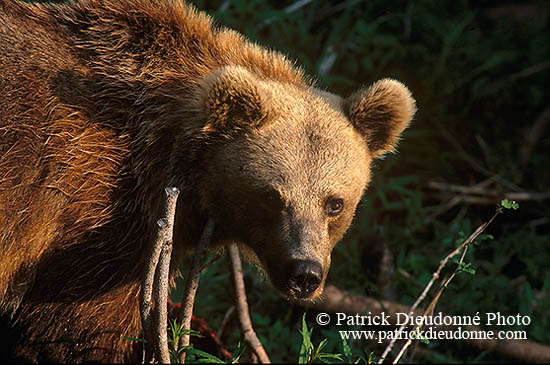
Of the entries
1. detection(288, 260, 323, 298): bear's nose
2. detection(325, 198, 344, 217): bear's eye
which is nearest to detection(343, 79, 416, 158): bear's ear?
detection(325, 198, 344, 217): bear's eye

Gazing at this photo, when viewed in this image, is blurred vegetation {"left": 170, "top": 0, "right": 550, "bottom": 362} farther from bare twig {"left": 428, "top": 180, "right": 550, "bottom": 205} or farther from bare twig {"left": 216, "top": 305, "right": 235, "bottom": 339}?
bare twig {"left": 216, "top": 305, "right": 235, "bottom": 339}

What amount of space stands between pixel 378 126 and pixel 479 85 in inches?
125

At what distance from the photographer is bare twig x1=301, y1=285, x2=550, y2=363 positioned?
4184mm

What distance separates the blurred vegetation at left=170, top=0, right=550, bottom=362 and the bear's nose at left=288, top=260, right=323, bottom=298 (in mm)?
1897

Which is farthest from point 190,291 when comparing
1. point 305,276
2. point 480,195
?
point 480,195

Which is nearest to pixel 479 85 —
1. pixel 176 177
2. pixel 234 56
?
pixel 234 56

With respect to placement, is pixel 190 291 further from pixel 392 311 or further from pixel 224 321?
pixel 392 311

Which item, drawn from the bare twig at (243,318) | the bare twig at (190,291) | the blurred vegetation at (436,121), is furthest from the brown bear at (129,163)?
the blurred vegetation at (436,121)

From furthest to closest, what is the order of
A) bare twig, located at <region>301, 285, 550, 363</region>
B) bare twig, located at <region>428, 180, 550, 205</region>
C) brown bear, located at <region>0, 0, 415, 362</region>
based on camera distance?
bare twig, located at <region>428, 180, 550, 205</region>
bare twig, located at <region>301, 285, 550, 363</region>
brown bear, located at <region>0, 0, 415, 362</region>

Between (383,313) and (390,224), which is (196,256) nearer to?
(383,313)

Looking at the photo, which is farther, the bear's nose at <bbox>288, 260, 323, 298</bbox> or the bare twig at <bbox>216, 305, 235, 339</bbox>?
the bare twig at <bbox>216, 305, 235, 339</bbox>

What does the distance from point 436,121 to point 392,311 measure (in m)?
2.44

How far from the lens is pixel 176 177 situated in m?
3.17

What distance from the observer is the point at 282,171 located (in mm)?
3002
